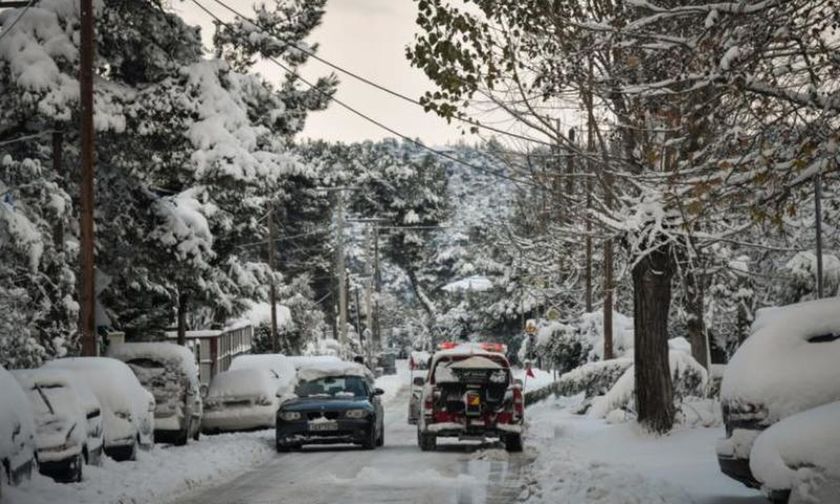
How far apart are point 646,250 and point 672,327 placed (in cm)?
3279

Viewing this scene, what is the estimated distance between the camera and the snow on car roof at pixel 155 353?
83.0 feet

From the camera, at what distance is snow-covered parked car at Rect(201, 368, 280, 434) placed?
29312mm

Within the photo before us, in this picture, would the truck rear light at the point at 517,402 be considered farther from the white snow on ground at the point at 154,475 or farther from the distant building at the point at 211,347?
the distant building at the point at 211,347

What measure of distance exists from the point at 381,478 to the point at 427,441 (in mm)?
6144

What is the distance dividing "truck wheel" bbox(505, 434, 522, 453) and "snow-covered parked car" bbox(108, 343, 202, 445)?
249 inches

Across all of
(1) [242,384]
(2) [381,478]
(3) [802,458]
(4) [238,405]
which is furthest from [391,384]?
(3) [802,458]

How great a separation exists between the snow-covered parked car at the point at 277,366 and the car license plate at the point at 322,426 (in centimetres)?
702

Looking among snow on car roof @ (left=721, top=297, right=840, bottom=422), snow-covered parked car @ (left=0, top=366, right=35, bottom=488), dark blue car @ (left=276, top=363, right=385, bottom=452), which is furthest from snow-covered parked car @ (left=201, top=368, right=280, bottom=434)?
snow on car roof @ (left=721, top=297, right=840, bottom=422)

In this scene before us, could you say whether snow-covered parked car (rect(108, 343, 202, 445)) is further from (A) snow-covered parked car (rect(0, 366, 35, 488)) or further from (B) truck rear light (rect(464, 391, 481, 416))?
(A) snow-covered parked car (rect(0, 366, 35, 488))

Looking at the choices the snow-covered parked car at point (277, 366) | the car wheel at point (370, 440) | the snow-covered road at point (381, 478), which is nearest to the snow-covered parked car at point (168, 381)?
the snow-covered road at point (381, 478)

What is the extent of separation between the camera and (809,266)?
3775 cm

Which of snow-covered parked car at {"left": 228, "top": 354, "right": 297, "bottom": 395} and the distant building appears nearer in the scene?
snow-covered parked car at {"left": 228, "top": 354, "right": 297, "bottom": 395}

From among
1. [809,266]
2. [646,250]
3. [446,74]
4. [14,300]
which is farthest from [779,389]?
[809,266]

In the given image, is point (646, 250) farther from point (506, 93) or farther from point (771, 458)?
point (771, 458)
